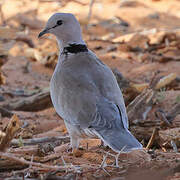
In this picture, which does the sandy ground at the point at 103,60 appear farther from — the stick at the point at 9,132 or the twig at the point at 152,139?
the stick at the point at 9,132

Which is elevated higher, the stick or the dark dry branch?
the stick

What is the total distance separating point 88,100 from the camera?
366 centimetres

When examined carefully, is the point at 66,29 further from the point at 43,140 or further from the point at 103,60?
the point at 103,60

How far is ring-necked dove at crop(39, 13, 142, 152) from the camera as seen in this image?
3450 mm

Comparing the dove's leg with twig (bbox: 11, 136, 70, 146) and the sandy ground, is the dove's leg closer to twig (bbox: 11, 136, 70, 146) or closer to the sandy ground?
the sandy ground

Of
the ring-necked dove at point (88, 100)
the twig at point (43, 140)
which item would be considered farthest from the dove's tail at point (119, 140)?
the twig at point (43, 140)

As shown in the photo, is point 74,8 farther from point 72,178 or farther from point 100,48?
point 72,178

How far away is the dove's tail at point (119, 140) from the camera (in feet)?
10.5

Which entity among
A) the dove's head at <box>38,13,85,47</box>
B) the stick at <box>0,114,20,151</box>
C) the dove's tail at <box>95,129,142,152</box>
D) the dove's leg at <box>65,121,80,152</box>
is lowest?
the dove's leg at <box>65,121,80,152</box>

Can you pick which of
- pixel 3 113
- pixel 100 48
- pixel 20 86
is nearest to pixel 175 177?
pixel 3 113

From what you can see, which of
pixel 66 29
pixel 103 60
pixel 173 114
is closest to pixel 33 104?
pixel 173 114

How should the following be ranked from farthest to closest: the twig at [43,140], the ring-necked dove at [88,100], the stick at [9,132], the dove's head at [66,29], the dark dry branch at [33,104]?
the dark dry branch at [33,104] < the twig at [43,140] < the dove's head at [66,29] < the ring-necked dove at [88,100] < the stick at [9,132]

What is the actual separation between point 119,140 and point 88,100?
0.55 metres

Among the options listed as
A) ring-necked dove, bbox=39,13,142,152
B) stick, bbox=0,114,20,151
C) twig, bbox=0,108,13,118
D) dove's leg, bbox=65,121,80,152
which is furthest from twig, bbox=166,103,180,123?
stick, bbox=0,114,20,151
